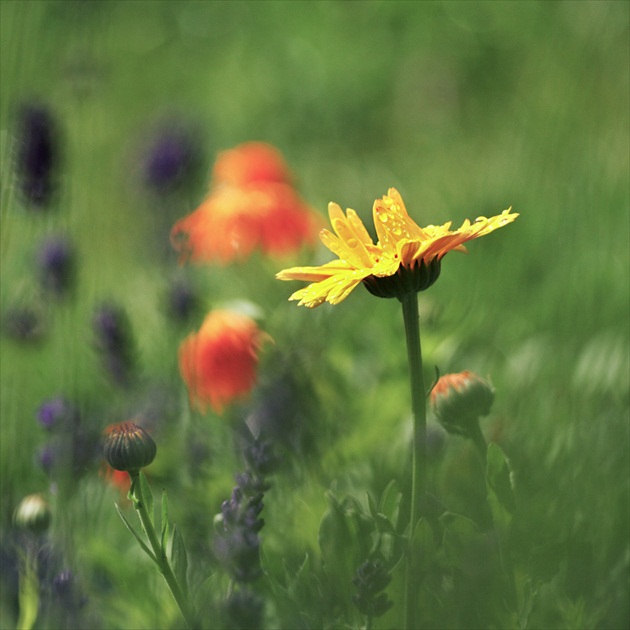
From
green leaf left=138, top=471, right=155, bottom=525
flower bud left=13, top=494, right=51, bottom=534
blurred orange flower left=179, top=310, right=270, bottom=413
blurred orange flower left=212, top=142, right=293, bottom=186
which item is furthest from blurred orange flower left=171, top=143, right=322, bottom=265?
green leaf left=138, top=471, right=155, bottom=525

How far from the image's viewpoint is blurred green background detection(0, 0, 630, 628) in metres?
1.07

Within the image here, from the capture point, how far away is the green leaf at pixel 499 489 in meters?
0.76

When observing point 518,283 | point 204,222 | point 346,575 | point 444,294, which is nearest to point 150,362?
point 204,222

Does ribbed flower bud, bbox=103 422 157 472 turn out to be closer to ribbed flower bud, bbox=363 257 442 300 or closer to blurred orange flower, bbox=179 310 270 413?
ribbed flower bud, bbox=363 257 442 300

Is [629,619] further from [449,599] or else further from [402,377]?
[402,377]

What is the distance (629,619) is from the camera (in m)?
0.82

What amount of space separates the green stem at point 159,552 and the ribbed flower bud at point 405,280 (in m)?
0.21

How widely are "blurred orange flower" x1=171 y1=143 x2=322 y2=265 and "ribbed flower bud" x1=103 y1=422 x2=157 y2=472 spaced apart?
2.09 ft

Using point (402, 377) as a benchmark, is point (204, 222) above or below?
above

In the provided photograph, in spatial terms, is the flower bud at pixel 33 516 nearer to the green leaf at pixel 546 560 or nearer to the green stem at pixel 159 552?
the green stem at pixel 159 552

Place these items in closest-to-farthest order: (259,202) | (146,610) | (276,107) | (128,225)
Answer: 1. (146,610)
2. (259,202)
3. (128,225)
4. (276,107)

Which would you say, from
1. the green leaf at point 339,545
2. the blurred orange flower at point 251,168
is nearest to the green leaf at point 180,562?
the green leaf at point 339,545

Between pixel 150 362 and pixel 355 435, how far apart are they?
51cm

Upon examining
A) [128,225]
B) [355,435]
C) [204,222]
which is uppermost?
[204,222]
